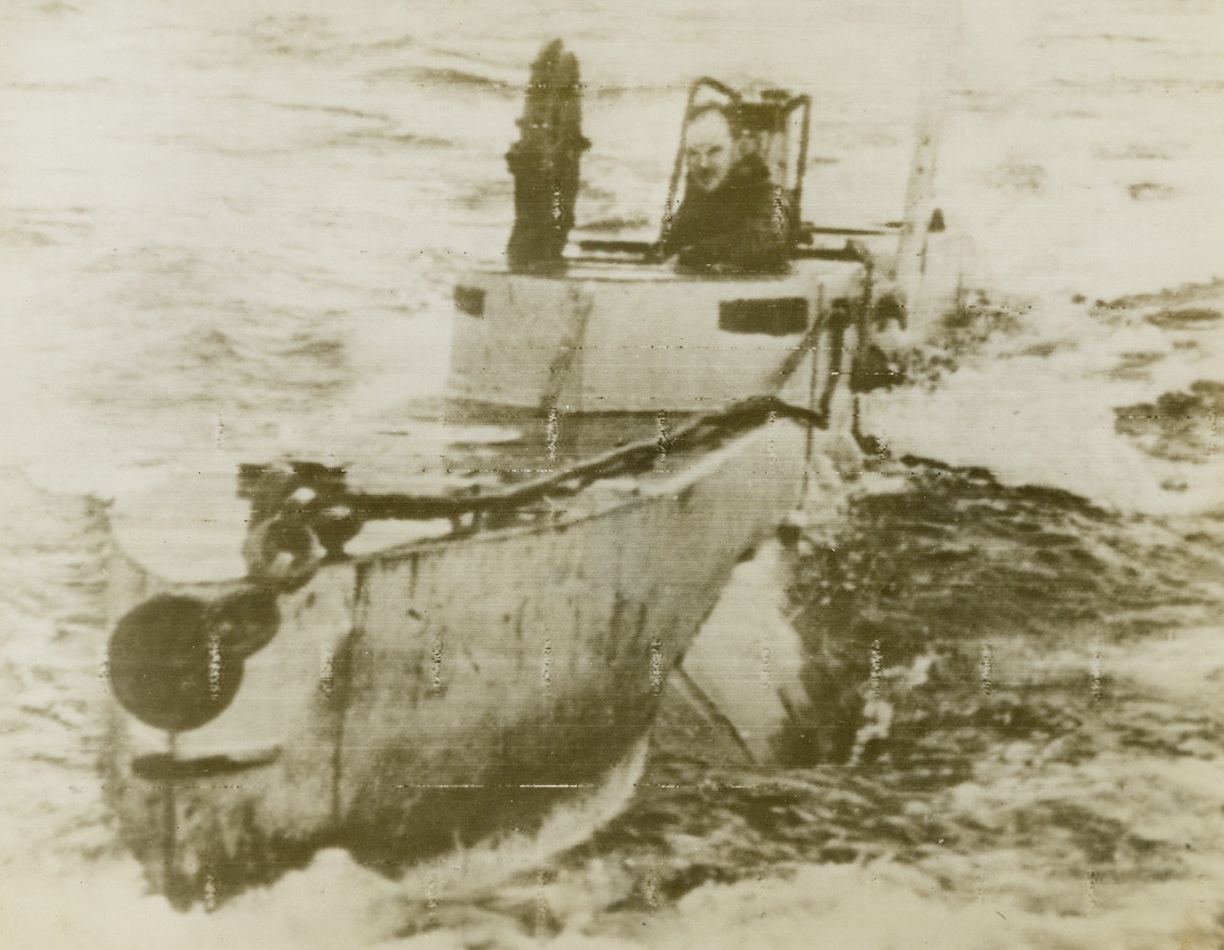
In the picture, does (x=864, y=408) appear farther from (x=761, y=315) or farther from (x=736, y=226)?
(x=736, y=226)

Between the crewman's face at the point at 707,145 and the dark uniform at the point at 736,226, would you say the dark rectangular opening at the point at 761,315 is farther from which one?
the crewman's face at the point at 707,145

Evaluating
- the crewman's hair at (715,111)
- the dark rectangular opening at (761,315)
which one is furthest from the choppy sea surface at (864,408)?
the dark rectangular opening at (761,315)

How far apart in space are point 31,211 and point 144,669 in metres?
0.90

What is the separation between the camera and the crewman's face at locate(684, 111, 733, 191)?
5.27 feet

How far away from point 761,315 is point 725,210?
21cm

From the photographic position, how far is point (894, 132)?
1.61 metres

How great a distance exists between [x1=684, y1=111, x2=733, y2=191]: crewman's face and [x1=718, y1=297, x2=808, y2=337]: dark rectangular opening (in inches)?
9.7

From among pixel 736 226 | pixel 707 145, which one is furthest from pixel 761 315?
pixel 707 145

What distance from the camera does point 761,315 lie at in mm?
1628

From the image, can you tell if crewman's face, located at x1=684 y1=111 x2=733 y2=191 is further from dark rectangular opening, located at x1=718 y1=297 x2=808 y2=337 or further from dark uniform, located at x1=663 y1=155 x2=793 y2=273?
dark rectangular opening, located at x1=718 y1=297 x2=808 y2=337

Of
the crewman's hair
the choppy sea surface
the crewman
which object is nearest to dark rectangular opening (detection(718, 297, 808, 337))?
the crewman

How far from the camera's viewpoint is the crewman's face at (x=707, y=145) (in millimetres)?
1606

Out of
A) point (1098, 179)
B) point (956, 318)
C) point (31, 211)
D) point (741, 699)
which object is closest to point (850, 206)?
point (956, 318)

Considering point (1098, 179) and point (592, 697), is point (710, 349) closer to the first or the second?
point (592, 697)
